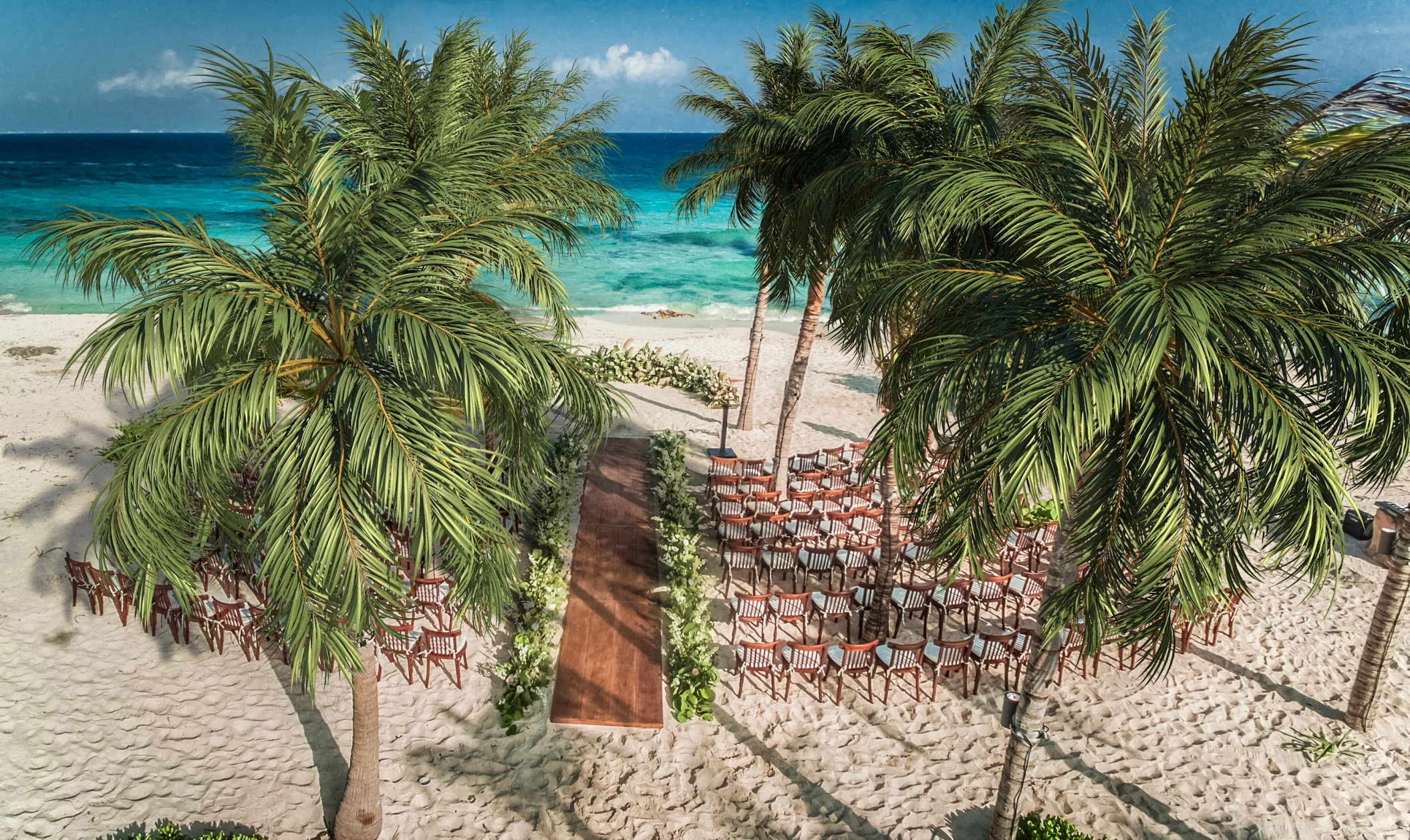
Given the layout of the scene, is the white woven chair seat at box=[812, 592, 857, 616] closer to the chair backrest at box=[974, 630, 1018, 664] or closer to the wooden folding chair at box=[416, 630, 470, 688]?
the chair backrest at box=[974, 630, 1018, 664]

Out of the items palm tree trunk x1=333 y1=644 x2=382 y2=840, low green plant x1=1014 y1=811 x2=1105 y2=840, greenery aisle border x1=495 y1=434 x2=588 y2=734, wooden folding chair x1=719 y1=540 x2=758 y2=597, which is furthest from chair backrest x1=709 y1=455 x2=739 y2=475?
palm tree trunk x1=333 y1=644 x2=382 y2=840

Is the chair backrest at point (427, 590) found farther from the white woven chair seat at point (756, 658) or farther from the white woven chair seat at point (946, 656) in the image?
the white woven chair seat at point (946, 656)

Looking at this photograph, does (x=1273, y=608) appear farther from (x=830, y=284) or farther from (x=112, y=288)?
(x=112, y=288)

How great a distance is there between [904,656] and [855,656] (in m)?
0.51

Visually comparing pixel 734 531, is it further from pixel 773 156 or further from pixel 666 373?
pixel 666 373

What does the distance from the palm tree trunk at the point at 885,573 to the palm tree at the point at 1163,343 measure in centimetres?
Answer: 332

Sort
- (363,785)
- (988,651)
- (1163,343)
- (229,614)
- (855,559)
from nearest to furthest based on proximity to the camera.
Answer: (1163,343)
(363,785)
(988,651)
(229,614)
(855,559)

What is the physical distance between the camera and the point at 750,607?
903cm

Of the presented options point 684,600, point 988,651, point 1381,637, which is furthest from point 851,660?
point 1381,637

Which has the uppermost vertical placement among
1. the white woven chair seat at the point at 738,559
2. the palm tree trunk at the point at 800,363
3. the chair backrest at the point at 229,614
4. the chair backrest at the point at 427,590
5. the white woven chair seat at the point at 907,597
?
the palm tree trunk at the point at 800,363

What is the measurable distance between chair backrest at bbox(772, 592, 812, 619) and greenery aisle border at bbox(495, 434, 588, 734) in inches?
103

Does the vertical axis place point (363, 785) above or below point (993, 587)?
below

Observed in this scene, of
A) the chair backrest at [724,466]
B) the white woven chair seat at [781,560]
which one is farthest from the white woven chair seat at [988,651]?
the chair backrest at [724,466]

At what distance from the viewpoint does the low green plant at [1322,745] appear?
24.8 ft
